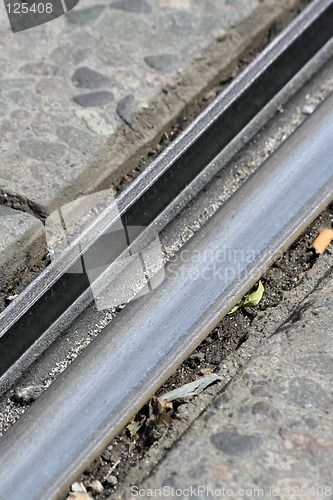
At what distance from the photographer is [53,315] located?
3182 mm

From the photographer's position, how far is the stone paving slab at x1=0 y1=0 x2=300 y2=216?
3.55 m

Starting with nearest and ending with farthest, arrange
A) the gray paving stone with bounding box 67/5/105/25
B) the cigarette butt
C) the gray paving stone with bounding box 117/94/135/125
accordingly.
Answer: the cigarette butt
the gray paving stone with bounding box 117/94/135/125
the gray paving stone with bounding box 67/5/105/25

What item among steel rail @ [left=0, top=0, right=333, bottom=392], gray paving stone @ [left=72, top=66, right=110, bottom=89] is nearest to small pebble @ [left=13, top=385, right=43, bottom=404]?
steel rail @ [left=0, top=0, right=333, bottom=392]

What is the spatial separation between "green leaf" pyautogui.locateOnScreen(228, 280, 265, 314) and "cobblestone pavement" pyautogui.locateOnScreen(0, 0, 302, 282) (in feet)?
2.54

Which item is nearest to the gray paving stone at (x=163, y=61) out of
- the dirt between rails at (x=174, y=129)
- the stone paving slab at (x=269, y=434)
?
the dirt between rails at (x=174, y=129)

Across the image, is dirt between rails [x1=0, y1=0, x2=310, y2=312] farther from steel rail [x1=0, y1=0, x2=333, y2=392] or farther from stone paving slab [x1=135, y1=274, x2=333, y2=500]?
stone paving slab [x1=135, y1=274, x2=333, y2=500]

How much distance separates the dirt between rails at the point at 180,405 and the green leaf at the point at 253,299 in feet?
0.05

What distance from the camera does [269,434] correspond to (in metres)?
2.51

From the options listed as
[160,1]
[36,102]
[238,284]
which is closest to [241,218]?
[238,284]

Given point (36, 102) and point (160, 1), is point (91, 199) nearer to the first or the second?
point (36, 102)

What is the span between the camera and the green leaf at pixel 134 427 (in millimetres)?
2764

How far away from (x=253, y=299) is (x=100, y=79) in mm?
1318

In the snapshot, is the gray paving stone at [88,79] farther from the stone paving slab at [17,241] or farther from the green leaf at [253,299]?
the green leaf at [253,299]

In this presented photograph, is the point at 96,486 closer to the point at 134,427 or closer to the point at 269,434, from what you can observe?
the point at 134,427
